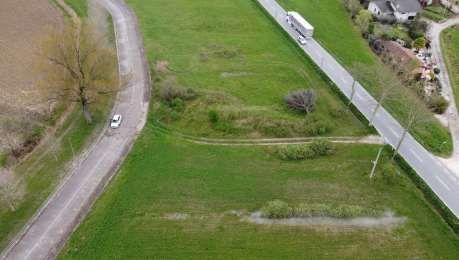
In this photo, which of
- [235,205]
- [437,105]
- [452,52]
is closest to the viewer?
[235,205]

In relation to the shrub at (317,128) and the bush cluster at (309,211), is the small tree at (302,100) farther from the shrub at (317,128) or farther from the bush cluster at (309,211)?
the bush cluster at (309,211)

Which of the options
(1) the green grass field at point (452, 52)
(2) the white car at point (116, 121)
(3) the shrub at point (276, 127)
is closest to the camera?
(2) the white car at point (116, 121)

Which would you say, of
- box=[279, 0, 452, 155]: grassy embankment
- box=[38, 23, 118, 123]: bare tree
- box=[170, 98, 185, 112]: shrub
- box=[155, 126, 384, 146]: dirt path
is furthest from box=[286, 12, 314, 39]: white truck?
box=[38, 23, 118, 123]: bare tree

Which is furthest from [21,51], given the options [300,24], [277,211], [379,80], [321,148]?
[379,80]

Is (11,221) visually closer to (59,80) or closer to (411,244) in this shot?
(59,80)

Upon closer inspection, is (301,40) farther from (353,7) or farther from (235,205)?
(235,205)

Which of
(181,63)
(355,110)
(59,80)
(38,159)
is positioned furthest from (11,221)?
(355,110)

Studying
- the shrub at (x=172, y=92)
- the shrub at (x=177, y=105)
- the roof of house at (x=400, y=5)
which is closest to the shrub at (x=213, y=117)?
the shrub at (x=177, y=105)
